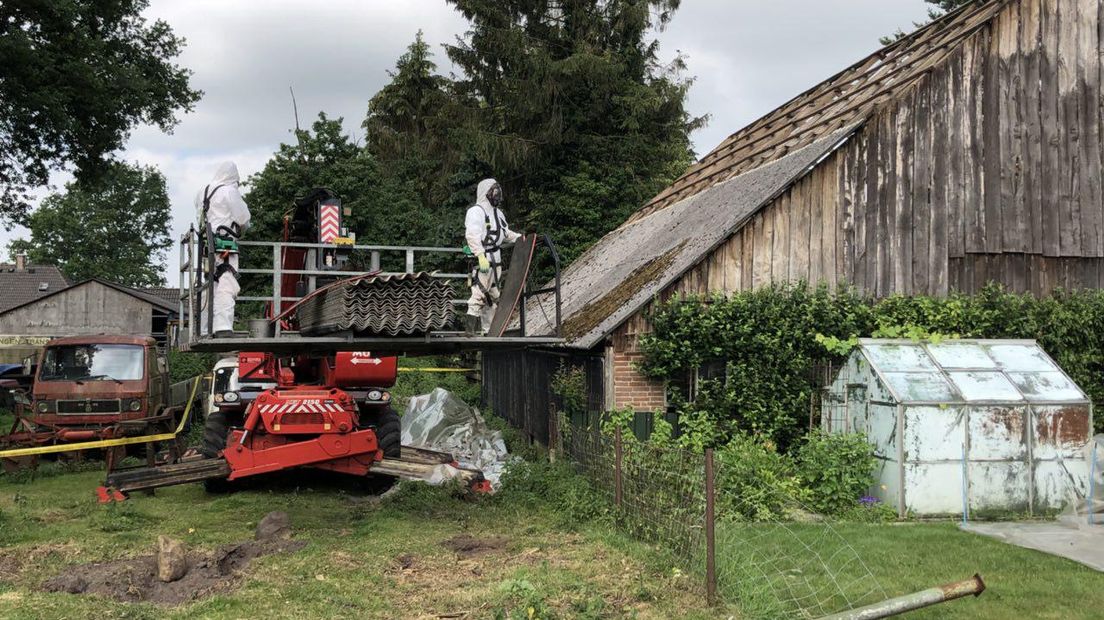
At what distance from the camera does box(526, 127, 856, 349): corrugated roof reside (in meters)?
13.2

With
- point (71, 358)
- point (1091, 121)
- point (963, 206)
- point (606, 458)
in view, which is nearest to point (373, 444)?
point (606, 458)

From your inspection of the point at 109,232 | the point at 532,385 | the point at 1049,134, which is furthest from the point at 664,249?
the point at 109,232

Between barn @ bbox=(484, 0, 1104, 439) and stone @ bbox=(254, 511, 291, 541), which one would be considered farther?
barn @ bbox=(484, 0, 1104, 439)

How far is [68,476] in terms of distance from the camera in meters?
14.0

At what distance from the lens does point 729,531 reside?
29.1 feet

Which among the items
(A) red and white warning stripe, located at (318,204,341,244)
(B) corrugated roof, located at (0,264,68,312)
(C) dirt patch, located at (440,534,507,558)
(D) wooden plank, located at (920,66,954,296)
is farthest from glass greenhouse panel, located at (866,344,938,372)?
(B) corrugated roof, located at (0,264,68,312)

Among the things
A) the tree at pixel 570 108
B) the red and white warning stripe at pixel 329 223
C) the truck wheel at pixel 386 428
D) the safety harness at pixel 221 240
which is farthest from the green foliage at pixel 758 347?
the tree at pixel 570 108

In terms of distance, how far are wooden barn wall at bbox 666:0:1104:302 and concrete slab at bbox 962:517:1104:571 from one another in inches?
175

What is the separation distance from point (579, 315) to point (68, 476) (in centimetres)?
829

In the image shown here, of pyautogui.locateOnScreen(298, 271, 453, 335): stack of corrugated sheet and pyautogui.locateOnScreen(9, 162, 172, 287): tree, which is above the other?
pyautogui.locateOnScreen(9, 162, 172, 287): tree

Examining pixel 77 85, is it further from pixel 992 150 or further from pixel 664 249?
pixel 992 150

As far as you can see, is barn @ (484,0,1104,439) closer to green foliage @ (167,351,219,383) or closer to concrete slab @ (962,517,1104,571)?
concrete slab @ (962,517,1104,571)

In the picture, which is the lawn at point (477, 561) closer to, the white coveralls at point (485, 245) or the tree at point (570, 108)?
the white coveralls at point (485, 245)

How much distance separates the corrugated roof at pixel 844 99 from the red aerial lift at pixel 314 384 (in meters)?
7.07
